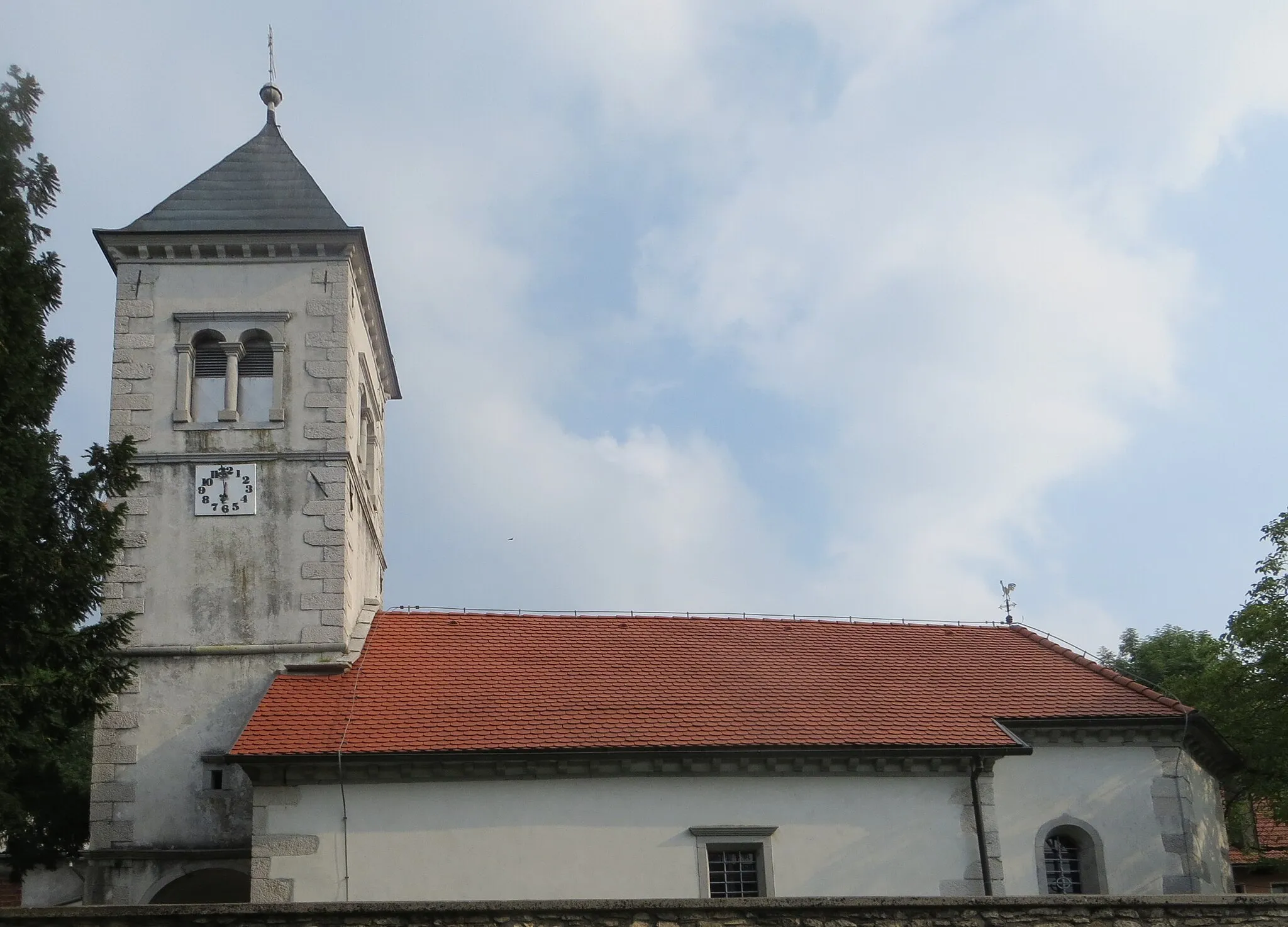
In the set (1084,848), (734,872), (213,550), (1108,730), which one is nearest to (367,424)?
(213,550)

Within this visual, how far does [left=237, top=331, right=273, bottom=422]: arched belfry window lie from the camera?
23.8 meters

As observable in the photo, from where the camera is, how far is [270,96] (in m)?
27.3

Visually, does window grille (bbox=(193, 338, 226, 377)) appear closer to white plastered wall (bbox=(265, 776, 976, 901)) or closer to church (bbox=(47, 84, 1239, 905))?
church (bbox=(47, 84, 1239, 905))

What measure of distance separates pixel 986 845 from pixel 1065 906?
615cm

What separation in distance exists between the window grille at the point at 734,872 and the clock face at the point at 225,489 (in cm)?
917

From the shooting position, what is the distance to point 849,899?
14.3 metres

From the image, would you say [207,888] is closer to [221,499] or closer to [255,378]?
[221,499]

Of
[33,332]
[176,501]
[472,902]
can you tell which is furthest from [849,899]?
[176,501]

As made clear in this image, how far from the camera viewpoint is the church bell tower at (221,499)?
21266 mm

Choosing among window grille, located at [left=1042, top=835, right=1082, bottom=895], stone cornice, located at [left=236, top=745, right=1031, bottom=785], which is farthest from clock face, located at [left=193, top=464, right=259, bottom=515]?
window grille, located at [left=1042, top=835, right=1082, bottom=895]

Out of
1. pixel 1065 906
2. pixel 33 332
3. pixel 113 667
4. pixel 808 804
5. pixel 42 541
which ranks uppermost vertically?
pixel 33 332

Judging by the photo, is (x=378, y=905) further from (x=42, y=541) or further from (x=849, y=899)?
(x=42, y=541)

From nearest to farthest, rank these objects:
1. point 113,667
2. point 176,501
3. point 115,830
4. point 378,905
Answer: point 378,905, point 113,667, point 115,830, point 176,501

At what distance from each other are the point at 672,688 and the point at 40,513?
31.6 feet
